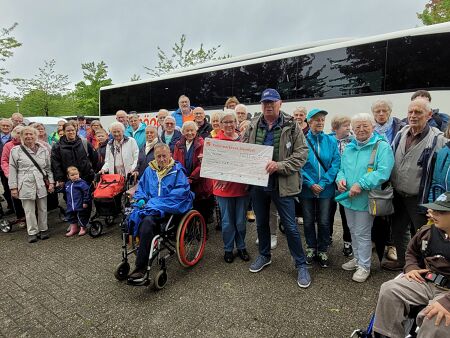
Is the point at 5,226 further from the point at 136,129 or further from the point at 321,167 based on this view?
the point at 321,167

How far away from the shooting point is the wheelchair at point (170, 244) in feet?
10.5

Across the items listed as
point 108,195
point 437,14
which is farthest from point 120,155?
point 437,14

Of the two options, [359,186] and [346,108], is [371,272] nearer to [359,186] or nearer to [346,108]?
[359,186]

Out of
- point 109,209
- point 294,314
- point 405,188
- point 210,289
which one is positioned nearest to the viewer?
point 294,314

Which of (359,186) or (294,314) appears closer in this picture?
(294,314)

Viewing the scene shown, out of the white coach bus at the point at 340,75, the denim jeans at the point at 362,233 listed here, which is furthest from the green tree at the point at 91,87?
the denim jeans at the point at 362,233

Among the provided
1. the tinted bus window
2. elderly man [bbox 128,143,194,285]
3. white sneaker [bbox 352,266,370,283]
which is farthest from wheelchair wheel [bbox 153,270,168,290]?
the tinted bus window

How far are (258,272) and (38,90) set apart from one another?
104 feet

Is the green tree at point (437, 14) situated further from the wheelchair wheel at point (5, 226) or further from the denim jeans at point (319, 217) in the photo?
the wheelchair wheel at point (5, 226)

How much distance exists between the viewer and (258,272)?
3.56 metres

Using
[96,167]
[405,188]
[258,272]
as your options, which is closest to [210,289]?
[258,272]

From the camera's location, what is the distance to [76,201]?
494 cm

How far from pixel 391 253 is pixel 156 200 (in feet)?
10.0

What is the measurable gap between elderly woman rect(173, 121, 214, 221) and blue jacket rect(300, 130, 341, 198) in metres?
1.43
